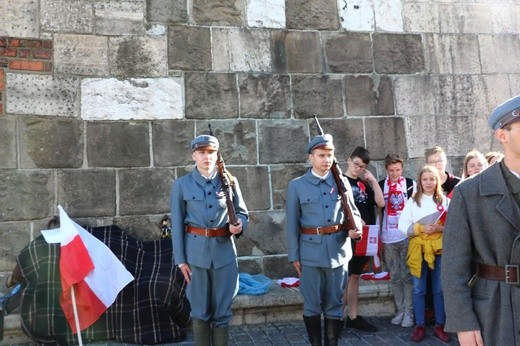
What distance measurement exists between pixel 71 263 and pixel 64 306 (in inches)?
16.2

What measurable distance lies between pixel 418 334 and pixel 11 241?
13.4 ft

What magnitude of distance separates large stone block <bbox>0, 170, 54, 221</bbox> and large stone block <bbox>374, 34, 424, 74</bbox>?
4122mm

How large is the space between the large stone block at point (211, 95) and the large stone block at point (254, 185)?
2.15ft

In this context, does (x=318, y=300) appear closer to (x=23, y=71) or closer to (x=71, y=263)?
(x=71, y=263)

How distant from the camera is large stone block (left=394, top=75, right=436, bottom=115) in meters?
→ 6.85

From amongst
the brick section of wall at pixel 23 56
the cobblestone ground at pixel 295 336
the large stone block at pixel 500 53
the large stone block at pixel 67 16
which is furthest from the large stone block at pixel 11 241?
the large stone block at pixel 500 53

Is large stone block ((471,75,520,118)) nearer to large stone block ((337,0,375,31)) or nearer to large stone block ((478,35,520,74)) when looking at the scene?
large stone block ((478,35,520,74))

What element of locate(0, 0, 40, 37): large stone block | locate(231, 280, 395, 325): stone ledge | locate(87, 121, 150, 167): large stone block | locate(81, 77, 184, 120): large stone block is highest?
locate(0, 0, 40, 37): large stone block

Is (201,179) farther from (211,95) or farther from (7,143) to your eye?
(7,143)

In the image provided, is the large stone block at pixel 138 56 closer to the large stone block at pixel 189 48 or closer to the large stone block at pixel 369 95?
the large stone block at pixel 189 48

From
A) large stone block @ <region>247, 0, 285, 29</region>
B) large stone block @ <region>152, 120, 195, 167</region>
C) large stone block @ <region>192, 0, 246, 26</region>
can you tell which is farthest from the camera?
large stone block @ <region>247, 0, 285, 29</region>

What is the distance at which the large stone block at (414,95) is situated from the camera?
22.5 ft

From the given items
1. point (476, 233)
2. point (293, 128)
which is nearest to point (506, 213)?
point (476, 233)

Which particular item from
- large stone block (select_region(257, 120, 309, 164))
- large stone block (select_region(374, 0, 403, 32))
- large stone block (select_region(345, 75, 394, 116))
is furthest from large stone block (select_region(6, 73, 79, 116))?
large stone block (select_region(374, 0, 403, 32))
